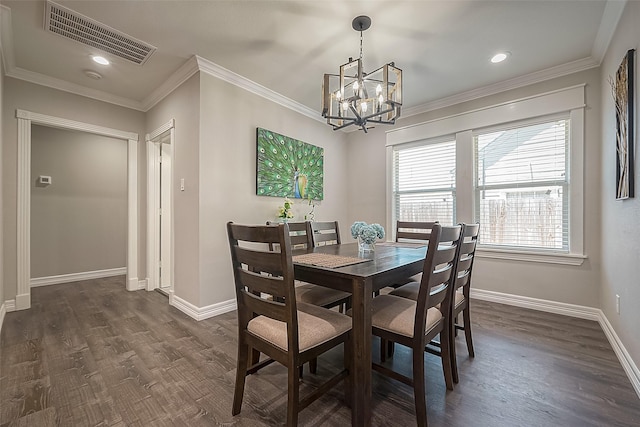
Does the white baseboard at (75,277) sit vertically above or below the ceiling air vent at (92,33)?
below

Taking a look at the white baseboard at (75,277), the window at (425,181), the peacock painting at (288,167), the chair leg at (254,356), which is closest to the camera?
the chair leg at (254,356)

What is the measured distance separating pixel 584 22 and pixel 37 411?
4.59 metres

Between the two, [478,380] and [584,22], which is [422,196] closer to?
[584,22]

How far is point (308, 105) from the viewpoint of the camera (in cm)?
379

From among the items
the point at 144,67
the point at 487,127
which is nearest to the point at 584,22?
the point at 487,127

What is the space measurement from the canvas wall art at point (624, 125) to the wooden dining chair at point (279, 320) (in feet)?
7.02

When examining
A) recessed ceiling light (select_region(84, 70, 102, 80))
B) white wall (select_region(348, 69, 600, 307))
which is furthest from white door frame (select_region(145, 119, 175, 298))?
white wall (select_region(348, 69, 600, 307))

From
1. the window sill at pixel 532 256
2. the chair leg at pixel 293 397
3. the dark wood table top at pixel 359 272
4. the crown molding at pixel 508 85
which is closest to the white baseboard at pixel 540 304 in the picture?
the window sill at pixel 532 256

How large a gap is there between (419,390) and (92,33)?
140 inches

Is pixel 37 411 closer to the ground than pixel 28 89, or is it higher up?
closer to the ground

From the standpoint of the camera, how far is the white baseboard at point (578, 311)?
5.54ft

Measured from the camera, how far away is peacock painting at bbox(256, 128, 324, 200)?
10.7 feet

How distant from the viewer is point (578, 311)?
2.70 metres

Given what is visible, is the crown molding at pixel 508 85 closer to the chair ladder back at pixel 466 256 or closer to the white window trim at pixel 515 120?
the white window trim at pixel 515 120
